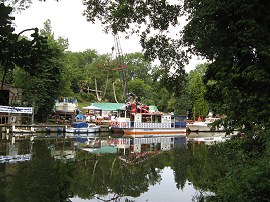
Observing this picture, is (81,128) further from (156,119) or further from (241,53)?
(241,53)

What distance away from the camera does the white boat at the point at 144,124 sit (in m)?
37.6

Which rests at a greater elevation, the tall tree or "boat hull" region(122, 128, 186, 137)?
the tall tree

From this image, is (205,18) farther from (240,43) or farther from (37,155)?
(37,155)

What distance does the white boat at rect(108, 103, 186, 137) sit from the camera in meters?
37.6

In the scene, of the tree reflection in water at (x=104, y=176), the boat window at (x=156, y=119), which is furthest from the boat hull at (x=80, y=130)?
the tree reflection in water at (x=104, y=176)

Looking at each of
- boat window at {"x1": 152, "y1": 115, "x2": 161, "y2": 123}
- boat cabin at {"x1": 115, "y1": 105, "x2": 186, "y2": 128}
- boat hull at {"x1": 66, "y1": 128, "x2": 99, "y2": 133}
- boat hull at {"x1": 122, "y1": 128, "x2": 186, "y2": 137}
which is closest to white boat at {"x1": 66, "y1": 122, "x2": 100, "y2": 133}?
boat hull at {"x1": 66, "y1": 128, "x2": 99, "y2": 133}

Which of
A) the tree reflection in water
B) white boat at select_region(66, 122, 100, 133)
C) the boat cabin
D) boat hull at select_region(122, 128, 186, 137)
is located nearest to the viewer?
the tree reflection in water

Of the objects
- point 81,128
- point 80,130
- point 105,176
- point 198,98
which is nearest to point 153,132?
point 81,128

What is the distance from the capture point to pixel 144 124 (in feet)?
127

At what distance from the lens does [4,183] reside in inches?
444

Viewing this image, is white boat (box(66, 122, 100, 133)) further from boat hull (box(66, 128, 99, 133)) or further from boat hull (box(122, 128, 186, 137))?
boat hull (box(122, 128, 186, 137))

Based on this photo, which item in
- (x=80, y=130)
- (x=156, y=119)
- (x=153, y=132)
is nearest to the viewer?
(x=80, y=130)

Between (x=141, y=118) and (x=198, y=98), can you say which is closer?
(x=141, y=118)

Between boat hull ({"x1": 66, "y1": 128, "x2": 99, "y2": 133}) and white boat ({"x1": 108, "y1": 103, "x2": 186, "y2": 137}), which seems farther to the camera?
white boat ({"x1": 108, "y1": 103, "x2": 186, "y2": 137})
